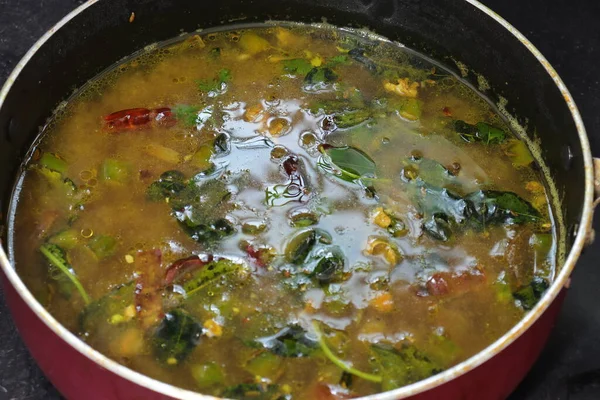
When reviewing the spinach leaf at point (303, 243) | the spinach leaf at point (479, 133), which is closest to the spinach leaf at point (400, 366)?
the spinach leaf at point (303, 243)

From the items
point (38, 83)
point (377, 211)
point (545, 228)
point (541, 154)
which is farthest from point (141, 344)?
point (541, 154)

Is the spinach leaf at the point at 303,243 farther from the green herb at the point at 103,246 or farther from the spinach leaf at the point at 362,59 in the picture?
the spinach leaf at the point at 362,59

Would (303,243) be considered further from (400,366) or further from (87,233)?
(87,233)

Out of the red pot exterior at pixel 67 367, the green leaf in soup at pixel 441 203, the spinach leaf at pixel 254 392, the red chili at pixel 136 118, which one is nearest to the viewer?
the red pot exterior at pixel 67 367

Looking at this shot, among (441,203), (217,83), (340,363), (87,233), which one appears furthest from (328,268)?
(217,83)

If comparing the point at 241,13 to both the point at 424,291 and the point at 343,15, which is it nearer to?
the point at 343,15

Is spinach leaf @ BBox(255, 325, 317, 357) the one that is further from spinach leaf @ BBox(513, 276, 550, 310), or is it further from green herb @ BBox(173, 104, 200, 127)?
green herb @ BBox(173, 104, 200, 127)
